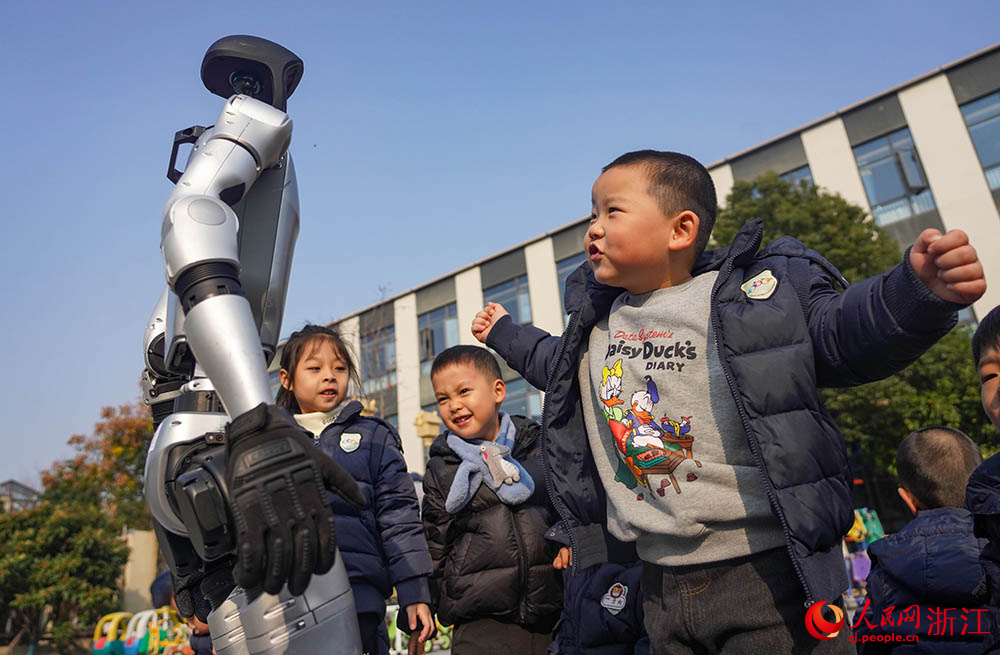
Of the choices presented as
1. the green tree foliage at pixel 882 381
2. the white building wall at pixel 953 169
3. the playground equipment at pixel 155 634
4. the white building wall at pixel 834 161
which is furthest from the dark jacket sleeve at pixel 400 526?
the white building wall at pixel 834 161

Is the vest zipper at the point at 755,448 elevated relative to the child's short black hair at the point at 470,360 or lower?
lower

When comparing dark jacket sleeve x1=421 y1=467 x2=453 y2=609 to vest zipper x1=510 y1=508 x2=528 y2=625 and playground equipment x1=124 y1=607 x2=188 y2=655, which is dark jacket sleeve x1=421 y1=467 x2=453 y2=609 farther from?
playground equipment x1=124 y1=607 x2=188 y2=655

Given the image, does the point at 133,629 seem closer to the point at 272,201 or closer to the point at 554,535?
the point at 272,201

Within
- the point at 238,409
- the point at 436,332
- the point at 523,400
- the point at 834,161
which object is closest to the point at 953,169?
the point at 834,161

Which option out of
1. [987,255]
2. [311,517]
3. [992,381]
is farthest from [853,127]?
[311,517]

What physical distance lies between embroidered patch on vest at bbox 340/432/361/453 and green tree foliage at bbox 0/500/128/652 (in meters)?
14.4

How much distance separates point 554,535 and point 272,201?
1741 mm

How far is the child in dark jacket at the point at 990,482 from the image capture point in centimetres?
195

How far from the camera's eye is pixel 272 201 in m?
2.79

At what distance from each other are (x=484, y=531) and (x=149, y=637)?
6.21 meters

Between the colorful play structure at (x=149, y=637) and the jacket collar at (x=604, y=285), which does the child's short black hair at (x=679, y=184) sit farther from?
the colorful play structure at (x=149, y=637)

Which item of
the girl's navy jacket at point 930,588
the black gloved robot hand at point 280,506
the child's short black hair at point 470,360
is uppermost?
the child's short black hair at point 470,360

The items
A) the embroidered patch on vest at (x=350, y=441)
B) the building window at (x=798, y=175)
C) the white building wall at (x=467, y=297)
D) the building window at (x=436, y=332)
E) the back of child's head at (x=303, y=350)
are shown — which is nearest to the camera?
the embroidered patch on vest at (x=350, y=441)

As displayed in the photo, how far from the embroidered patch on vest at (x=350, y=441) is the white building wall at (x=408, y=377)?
21.5 meters
